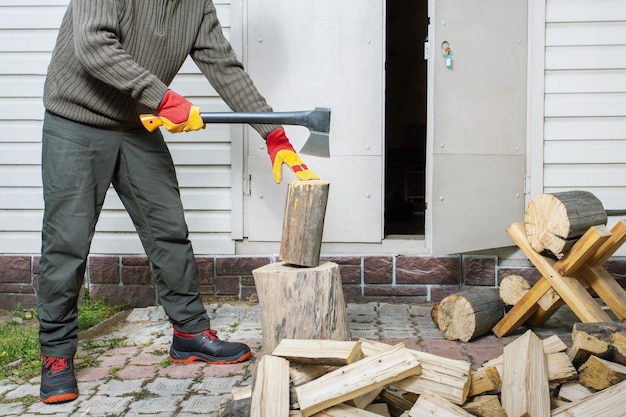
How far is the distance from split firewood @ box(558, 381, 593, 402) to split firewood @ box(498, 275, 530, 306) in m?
1.32

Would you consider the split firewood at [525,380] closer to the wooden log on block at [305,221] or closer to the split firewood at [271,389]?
the split firewood at [271,389]

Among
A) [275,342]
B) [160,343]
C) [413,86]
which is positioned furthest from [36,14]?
[413,86]

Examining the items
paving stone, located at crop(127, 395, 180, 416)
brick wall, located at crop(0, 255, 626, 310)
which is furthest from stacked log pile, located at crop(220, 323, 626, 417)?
brick wall, located at crop(0, 255, 626, 310)

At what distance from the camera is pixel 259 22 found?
4.83m

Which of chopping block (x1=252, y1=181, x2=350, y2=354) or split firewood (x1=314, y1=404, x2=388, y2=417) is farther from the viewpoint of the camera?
chopping block (x1=252, y1=181, x2=350, y2=354)

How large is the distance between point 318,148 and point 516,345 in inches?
46.5

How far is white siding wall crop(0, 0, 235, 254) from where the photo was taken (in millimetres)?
4906

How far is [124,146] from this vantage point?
3.48 m

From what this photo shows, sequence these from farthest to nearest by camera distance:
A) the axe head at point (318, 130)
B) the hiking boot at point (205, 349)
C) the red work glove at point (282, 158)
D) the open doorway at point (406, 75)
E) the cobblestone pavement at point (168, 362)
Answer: the open doorway at point (406, 75) → the hiking boot at point (205, 349) → the red work glove at point (282, 158) → the axe head at point (318, 130) → the cobblestone pavement at point (168, 362)

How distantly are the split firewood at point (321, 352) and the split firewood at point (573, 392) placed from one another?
31.4 inches

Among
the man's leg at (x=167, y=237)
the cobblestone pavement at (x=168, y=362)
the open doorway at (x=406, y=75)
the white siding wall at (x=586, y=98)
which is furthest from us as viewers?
the open doorway at (x=406, y=75)

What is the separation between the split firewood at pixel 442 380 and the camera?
8.63 feet

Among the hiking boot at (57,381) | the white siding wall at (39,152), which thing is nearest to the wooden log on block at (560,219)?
the white siding wall at (39,152)

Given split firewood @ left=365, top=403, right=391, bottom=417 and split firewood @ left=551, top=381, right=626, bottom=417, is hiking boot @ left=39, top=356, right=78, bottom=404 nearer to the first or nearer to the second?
split firewood @ left=365, top=403, right=391, bottom=417
